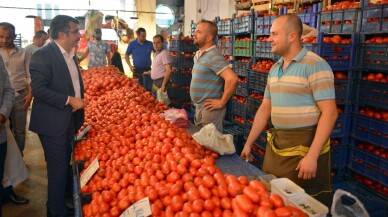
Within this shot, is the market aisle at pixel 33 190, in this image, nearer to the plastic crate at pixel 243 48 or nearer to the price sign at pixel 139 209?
the price sign at pixel 139 209

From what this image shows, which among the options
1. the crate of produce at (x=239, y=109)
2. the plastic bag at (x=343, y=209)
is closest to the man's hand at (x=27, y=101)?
the crate of produce at (x=239, y=109)

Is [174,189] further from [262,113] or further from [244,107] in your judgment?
[244,107]

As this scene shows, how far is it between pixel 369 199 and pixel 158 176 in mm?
2587

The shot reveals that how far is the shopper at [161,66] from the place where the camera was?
6.54 meters

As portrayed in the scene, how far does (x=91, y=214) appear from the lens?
80.0 inches

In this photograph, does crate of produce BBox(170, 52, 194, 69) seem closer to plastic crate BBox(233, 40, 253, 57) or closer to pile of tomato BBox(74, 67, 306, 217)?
plastic crate BBox(233, 40, 253, 57)

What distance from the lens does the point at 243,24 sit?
248 inches

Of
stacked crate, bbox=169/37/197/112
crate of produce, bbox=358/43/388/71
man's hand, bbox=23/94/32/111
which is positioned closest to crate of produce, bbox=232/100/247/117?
stacked crate, bbox=169/37/197/112

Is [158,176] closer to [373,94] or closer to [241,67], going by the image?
[373,94]

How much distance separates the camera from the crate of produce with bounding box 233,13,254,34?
19.9 ft

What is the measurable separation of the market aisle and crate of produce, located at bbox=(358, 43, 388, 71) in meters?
4.09

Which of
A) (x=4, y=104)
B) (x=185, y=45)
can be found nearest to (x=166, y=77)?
(x=185, y=45)

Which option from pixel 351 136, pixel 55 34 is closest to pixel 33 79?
pixel 55 34

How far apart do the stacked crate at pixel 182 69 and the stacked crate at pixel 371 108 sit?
4525mm
